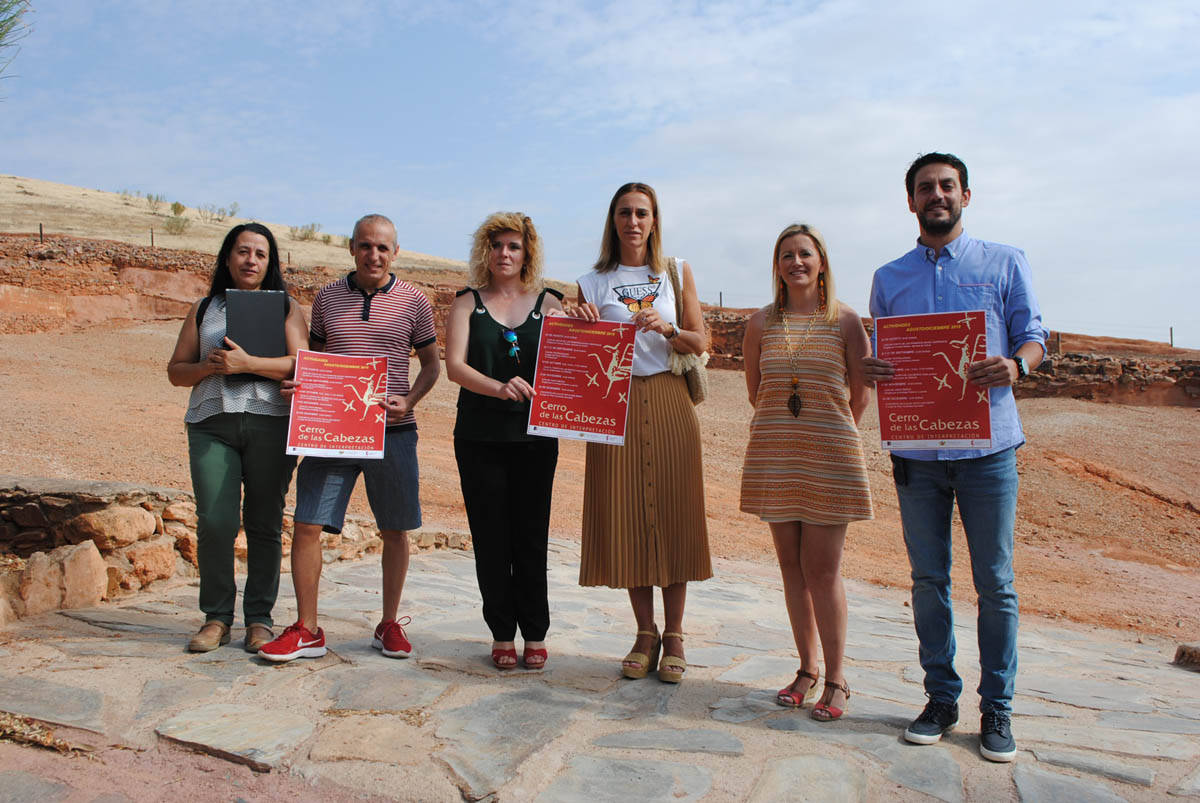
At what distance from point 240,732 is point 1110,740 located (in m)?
3.27

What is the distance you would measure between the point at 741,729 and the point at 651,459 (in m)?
1.19

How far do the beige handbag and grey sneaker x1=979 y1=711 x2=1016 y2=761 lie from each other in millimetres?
1724

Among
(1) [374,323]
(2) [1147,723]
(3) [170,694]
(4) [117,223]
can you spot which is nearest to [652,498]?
(1) [374,323]

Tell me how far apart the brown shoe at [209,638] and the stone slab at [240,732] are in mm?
720

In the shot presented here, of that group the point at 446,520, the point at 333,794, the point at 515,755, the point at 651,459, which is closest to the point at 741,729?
the point at 515,755

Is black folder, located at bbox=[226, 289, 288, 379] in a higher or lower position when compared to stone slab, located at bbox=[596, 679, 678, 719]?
higher

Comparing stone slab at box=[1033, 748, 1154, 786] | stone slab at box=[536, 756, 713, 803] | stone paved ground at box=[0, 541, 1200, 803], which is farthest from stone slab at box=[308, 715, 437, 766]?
stone slab at box=[1033, 748, 1154, 786]

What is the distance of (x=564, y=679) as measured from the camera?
159 inches

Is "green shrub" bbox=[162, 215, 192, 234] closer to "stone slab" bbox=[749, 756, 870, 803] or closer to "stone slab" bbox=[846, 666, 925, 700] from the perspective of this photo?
"stone slab" bbox=[846, 666, 925, 700]

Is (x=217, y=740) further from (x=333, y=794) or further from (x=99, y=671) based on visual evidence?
(x=99, y=671)

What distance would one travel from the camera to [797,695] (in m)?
3.71

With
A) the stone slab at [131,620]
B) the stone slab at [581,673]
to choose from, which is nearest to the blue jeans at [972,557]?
the stone slab at [581,673]

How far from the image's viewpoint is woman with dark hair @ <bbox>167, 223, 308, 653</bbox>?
4.16 meters

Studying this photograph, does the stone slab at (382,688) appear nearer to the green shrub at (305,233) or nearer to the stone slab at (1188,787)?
the stone slab at (1188,787)
